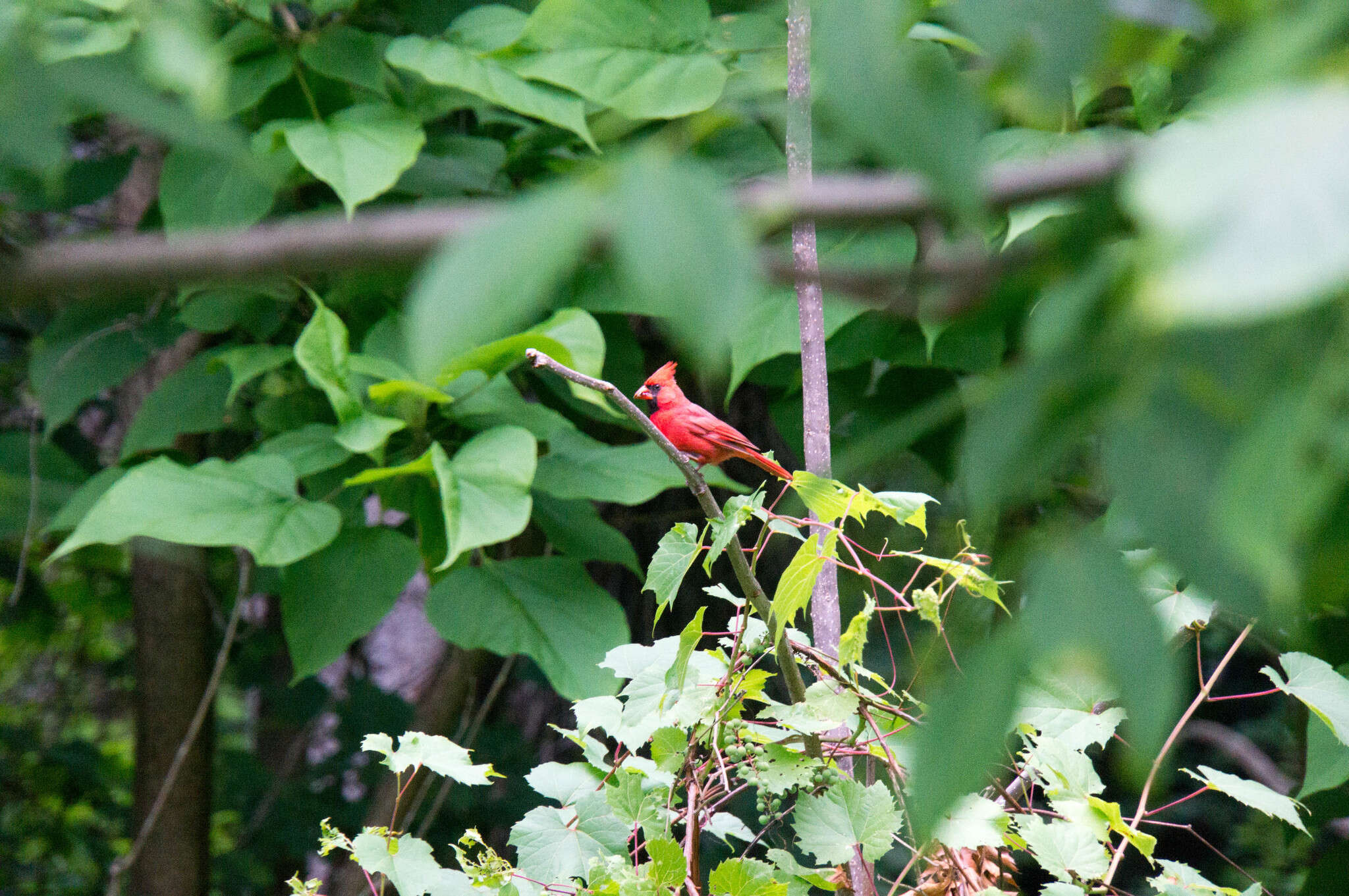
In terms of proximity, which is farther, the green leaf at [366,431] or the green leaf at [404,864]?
the green leaf at [366,431]

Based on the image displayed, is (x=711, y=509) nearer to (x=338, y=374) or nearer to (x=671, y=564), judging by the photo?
(x=671, y=564)

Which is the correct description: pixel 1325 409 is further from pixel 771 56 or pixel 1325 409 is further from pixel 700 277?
pixel 771 56

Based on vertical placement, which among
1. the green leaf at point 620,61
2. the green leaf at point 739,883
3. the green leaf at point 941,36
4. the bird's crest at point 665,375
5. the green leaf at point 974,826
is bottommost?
the bird's crest at point 665,375

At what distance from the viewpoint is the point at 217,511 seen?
150cm

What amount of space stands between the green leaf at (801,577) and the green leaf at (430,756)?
313 millimetres

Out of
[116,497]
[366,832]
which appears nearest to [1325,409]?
[366,832]

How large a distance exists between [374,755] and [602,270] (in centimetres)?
164

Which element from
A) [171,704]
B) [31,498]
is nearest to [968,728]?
[31,498]

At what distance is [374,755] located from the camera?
9.09 feet

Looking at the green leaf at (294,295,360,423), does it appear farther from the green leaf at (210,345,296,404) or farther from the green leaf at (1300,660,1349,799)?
the green leaf at (1300,660,1349,799)

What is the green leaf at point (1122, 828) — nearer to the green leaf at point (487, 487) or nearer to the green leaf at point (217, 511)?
the green leaf at point (487, 487)

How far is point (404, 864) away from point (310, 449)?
0.93 m

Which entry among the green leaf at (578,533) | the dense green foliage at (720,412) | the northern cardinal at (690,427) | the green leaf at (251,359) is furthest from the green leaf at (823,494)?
the green leaf at (251,359)

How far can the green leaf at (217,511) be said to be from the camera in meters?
1.45
